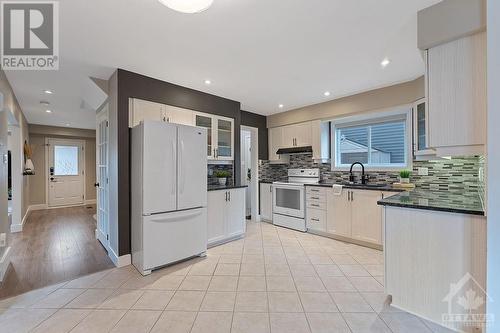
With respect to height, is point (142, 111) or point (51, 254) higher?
point (142, 111)

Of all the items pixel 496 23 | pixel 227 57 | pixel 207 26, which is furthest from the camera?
pixel 227 57

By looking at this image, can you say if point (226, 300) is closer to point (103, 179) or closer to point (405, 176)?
point (103, 179)

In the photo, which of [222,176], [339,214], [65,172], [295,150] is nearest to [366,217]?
[339,214]

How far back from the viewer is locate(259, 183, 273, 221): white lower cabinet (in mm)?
4844

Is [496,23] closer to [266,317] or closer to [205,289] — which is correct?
[266,317]

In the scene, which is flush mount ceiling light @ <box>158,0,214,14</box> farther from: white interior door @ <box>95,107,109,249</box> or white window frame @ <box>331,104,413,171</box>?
white window frame @ <box>331,104,413,171</box>

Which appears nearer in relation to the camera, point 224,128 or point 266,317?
point 266,317

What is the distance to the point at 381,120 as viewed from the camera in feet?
12.8

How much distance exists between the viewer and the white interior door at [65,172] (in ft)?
21.7

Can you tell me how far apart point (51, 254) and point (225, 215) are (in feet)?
8.08

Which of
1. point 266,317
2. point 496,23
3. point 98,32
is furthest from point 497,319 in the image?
point 98,32

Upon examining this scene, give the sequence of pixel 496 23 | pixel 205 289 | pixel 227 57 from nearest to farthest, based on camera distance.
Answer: pixel 496 23, pixel 205 289, pixel 227 57

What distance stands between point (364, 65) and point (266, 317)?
2.88 meters

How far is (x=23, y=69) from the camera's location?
2725 mm
